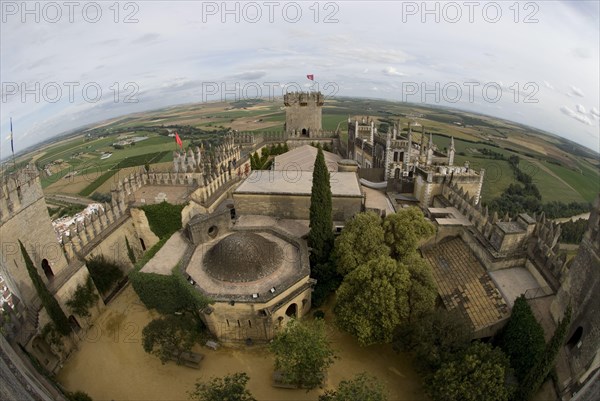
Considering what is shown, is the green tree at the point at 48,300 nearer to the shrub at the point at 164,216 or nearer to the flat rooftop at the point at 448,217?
the shrub at the point at 164,216

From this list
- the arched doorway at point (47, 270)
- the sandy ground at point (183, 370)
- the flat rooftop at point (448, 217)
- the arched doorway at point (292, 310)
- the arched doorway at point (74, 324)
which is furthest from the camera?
the flat rooftop at point (448, 217)

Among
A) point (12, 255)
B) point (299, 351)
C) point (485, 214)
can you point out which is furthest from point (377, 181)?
point (12, 255)

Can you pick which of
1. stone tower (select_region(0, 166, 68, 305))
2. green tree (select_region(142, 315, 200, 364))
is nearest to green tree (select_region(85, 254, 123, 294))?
stone tower (select_region(0, 166, 68, 305))

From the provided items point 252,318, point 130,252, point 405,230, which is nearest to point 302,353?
point 252,318

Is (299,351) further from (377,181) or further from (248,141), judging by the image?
(248,141)

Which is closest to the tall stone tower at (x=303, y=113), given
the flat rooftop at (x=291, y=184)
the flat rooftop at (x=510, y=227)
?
the flat rooftop at (x=291, y=184)

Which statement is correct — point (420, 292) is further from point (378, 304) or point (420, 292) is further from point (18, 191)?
point (18, 191)
